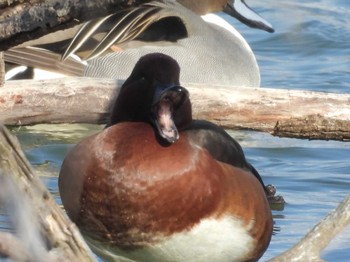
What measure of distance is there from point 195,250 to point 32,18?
2.13 metres

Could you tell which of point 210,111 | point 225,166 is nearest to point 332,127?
point 210,111

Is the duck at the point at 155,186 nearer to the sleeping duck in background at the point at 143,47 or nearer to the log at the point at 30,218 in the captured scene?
the log at the point at 30,218

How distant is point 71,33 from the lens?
7.25 meters

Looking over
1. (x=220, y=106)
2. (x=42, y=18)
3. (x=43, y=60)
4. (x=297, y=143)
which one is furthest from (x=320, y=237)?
(x=297, y=143)

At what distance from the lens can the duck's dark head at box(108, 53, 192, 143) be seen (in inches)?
145

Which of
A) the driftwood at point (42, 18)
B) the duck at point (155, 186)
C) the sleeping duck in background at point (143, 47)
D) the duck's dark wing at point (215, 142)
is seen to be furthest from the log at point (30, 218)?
the sleeping duck in background at point (143, 47)

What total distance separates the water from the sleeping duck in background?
443mm

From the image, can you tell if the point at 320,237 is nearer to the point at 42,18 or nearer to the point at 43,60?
the point at 42,18

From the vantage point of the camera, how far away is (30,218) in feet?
4.52

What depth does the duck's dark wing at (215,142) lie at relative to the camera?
3854mm

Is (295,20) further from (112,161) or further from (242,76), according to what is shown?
(242,76)

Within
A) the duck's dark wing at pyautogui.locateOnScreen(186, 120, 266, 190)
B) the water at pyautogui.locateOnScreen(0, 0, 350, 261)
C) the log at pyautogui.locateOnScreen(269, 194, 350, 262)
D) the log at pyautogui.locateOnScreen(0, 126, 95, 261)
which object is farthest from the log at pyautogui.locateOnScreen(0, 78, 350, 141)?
the log at pyautogui.locateOnScreen(0, 126, 95, 261)

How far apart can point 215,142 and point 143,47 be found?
358 centimetres

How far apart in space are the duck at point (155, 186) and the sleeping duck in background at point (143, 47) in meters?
3.39
